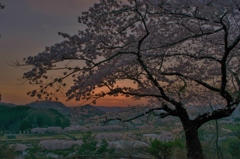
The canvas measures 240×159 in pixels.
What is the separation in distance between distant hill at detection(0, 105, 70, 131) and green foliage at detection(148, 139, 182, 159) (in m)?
12.4

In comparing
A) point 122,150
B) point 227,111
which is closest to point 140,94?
point 227,111

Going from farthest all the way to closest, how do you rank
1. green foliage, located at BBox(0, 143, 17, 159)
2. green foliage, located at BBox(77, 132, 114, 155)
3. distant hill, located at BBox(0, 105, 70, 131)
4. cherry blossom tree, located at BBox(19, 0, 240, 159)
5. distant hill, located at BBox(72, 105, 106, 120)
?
distant hill, located at BBox(0, 105, 70, 131) < green foliage, located at BBox(77, 132, 114, 155) < green foliage, located at BBox(0, 143, 17, 159) < distant hill, located at BBox(72, 105, 106, 120) < cherry blossom tree, located at BBox(19, 0, 240, 159)

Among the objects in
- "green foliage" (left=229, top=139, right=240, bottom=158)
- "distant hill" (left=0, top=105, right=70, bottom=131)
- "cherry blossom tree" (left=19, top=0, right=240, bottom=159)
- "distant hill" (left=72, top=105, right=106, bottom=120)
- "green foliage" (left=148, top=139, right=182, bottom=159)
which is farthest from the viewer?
"distant hill" (left=0, top=105, right=70, bottom=131)

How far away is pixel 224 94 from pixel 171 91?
127cm

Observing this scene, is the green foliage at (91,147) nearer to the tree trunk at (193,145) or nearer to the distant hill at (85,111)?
the distant hill at (85,111)

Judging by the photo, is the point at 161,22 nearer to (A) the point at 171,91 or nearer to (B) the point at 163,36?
(B) the point at 163,36

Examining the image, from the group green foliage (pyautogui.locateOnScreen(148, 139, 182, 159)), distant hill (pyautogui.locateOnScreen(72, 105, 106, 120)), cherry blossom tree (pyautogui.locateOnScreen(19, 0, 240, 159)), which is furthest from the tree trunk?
distant hill (pyautogui.locateOnScreen(72, 105, 106, 120))

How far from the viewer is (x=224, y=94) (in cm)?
539

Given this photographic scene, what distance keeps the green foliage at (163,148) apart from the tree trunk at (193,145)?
197cm

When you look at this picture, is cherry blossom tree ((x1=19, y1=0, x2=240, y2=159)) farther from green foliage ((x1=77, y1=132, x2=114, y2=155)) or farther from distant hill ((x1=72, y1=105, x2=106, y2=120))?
green foliage ((x1=77, y1=132, x2=114, y2=155))

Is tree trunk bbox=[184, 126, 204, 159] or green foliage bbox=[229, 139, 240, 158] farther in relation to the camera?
green foliage bbox=[229, 139, 240, 158]

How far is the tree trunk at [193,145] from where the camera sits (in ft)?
19.2

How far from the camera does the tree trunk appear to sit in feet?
19.2

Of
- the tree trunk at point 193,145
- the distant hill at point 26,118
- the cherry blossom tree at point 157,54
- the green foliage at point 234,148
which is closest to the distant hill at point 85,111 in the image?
the cherry blossom tree at point 157,54
